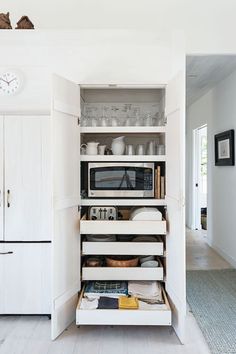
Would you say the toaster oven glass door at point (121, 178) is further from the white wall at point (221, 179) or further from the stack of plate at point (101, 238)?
the white wall at point (221, 179)

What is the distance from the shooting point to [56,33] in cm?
269

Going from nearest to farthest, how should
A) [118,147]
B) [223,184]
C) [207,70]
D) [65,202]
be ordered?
1. [65,202]
2. [118,147]
3. [207,70]
4. [223,184]

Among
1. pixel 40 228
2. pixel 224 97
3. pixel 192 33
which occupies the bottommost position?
pixel 40 228

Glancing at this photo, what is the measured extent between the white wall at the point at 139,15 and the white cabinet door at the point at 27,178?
1.43m

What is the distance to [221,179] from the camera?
4.68 m

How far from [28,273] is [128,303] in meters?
0.89

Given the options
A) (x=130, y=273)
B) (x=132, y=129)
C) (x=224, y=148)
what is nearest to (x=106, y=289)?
(x=130, y=273)

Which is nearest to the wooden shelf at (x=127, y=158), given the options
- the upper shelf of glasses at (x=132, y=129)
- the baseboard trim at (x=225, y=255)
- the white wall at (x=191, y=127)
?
the upper shelf of glasses at (x=132, y=129)

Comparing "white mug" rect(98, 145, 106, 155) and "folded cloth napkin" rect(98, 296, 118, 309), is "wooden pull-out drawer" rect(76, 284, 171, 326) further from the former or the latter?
"white mug" rect(98, 145, 106, 155)

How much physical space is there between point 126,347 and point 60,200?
118cm

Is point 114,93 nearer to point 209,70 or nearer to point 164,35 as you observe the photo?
point 164,35

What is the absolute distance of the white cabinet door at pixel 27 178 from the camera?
266 centimetres

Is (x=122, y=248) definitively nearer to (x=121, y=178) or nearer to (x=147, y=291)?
(x=147, y=291)

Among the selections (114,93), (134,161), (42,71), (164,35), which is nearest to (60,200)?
(134,161)
